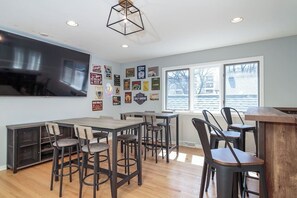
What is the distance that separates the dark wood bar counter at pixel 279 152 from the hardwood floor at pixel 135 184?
1100mm

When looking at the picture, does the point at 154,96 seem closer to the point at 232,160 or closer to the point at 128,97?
the point at 128,97

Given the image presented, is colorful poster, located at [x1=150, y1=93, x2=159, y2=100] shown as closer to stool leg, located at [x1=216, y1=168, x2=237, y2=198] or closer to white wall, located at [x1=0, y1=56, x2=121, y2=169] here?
white wall, located at [x1=0, y1=56, x2=121, y2=169]

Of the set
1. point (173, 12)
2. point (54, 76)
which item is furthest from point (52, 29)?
point (173, 12)

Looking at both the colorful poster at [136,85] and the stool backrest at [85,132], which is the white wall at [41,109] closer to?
the colorful poster at [136,85]

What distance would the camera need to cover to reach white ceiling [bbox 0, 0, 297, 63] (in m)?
2.22

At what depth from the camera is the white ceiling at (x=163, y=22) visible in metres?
2.22

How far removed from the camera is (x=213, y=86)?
4.23 metres

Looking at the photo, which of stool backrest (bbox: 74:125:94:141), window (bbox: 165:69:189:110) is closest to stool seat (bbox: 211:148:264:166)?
stool backrest (bbox: 74:125:94:141)

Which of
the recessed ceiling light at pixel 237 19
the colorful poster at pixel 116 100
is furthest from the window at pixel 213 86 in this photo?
the colorful poster at pixel 116 100

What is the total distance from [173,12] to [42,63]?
2.69 m

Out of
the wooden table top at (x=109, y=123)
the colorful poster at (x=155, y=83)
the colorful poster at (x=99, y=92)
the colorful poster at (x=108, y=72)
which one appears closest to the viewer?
the wooden table top at (x=109, y=123)

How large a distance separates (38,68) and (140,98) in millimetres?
2798

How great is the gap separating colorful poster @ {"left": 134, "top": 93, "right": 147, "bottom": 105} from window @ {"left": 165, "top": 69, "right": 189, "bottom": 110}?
74 cm

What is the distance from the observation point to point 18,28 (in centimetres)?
295
